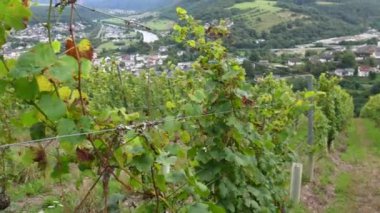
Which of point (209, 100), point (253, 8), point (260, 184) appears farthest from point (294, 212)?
point (253, 8)

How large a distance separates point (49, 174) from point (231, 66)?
→ 1638 millimetres

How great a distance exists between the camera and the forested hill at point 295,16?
7494cm

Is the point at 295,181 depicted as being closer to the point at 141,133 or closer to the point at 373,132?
the point at 141,133

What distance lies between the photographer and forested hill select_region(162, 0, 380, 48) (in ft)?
246

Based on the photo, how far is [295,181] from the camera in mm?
8562

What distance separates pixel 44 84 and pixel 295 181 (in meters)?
7.52

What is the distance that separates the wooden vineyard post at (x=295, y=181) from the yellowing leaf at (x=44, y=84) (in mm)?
7259

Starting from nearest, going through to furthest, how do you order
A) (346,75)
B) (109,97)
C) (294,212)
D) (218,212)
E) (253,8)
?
(218,212) → (294,212) → (109,97) → (346,75) → (253,8)

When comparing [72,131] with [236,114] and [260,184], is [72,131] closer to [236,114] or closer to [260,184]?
[236,114]

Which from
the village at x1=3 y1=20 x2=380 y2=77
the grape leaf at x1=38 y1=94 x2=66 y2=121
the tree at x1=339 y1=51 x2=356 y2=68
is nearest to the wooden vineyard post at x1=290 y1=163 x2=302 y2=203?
the village at x1=3 y1=20 x2=380 y2=77

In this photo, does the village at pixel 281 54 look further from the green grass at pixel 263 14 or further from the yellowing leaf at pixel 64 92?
the green grass at pixel 263 14

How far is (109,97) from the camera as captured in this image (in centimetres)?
1081

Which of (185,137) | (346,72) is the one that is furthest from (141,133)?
(346,72)

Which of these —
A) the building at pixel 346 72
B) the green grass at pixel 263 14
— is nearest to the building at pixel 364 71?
the building at pixel 346 72
